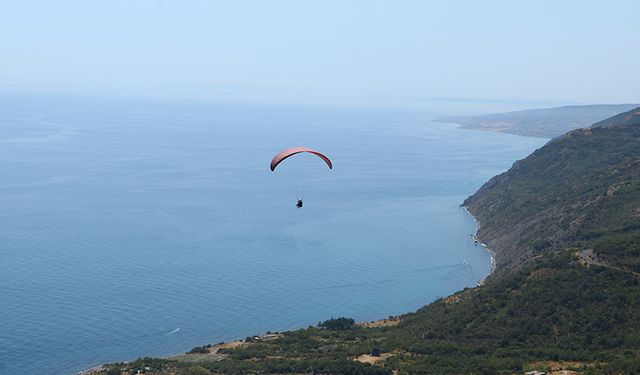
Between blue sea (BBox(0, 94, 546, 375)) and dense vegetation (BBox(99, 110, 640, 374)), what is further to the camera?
blue sea (BBox(0, 94, 546, 375))

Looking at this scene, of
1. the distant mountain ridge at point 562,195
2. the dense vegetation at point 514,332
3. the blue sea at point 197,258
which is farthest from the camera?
the distant mountain ridge at point 562,195

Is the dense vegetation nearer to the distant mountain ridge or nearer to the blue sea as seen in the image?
the distant mountain ridge

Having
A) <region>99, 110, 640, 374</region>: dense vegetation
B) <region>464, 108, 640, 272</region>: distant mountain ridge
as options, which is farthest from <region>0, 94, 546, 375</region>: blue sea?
<region>99, 110, 640, 374</region>: dense vegetation

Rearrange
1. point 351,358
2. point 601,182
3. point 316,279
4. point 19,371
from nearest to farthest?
point 351,358, point 19,371, point 316,279, point 601,182

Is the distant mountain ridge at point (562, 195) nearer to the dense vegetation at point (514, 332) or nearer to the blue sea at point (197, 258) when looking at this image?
the dense vegetation at point (514, 332)

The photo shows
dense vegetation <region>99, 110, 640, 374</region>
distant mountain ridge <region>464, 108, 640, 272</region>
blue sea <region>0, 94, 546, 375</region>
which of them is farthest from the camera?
distant mountain ridge <region>464, 108, 640, 272</region>

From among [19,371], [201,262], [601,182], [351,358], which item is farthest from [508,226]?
[19,371]

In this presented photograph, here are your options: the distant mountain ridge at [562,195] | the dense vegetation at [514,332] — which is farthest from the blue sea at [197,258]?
the dense vegetation at [514,332]

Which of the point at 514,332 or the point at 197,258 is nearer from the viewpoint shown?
the point at 514,332

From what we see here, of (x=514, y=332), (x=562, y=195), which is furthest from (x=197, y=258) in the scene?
(x=514, y=332)

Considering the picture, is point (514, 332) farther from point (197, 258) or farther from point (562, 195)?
point (562, 195)

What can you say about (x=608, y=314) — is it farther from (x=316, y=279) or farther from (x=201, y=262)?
(x=201, y=262)
